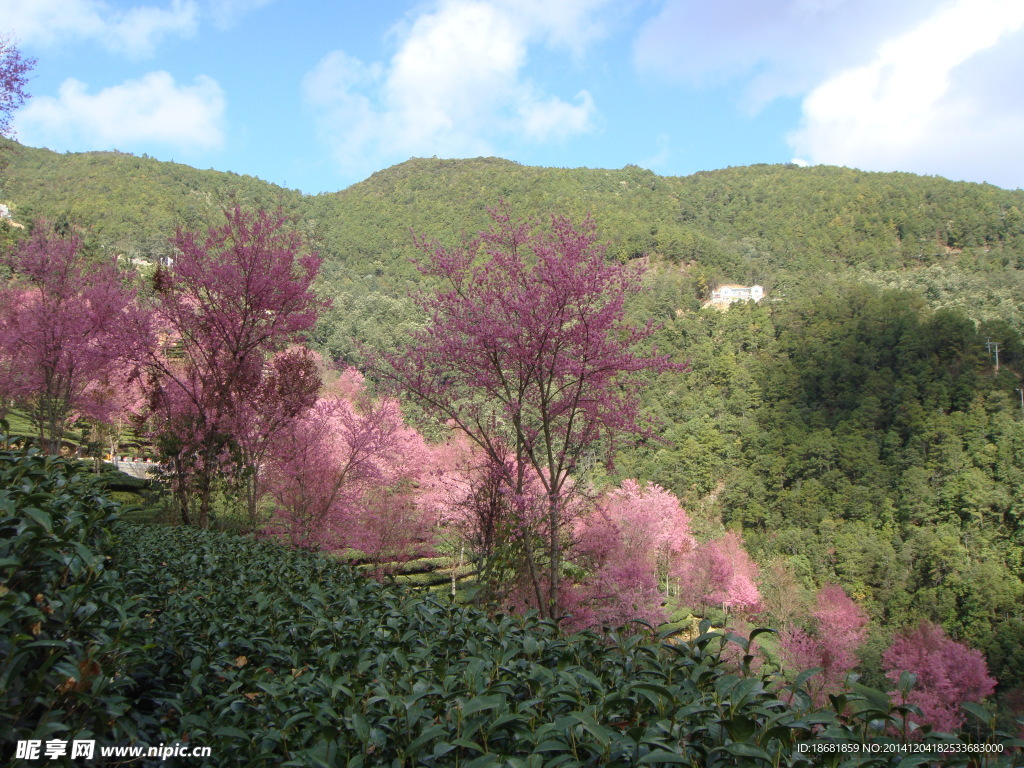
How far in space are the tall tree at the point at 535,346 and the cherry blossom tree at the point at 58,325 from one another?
4965 mm

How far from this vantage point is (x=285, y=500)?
39.1 ft

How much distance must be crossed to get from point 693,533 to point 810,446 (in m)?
13.6

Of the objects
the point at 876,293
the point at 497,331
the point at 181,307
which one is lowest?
the point at 497,331

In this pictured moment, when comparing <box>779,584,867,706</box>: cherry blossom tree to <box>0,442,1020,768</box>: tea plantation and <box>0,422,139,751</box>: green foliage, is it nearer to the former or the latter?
<box>0,442,1020,768</box>: tea plantation

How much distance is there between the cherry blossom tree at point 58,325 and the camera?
1015 centimetres

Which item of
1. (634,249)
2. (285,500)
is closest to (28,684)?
(285,500)

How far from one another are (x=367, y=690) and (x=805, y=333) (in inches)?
2498

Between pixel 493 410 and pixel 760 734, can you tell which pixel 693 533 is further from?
pixel 760 734

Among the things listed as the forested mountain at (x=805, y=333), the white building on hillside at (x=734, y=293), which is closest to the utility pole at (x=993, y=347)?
the forested mountain at (x=805, y=333)

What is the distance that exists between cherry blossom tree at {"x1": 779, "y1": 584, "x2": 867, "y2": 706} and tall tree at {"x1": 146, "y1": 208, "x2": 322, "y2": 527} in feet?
47.3

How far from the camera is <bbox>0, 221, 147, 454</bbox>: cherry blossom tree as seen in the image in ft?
33.3

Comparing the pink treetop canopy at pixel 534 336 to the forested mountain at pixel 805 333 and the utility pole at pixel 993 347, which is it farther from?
the utility pole at pixel 993 347

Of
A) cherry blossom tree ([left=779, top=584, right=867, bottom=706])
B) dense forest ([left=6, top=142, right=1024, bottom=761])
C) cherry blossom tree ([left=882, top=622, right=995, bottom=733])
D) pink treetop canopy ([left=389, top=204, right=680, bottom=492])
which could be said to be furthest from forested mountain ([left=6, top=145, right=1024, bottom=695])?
cherry blossom tree ([left=882, top=622, right=995, bottom=733])

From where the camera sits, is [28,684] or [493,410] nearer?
[28,684]
